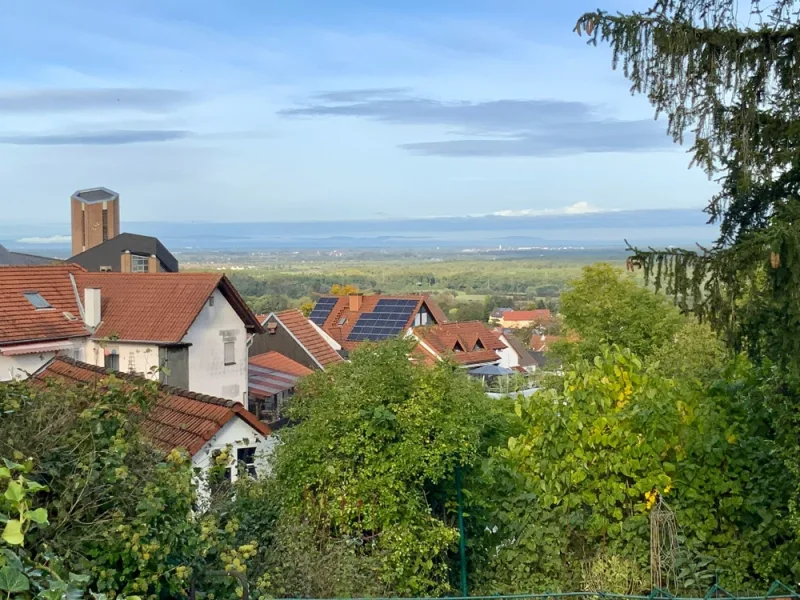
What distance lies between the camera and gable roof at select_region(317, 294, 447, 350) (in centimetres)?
4381

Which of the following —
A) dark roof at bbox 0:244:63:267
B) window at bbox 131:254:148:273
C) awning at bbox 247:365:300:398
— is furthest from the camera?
window at bbox 131:254:148:273

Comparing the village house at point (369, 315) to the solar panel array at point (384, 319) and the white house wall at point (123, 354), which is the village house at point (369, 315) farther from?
the white house wall at point (123, 354)

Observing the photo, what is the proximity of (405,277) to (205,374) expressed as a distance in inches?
3873

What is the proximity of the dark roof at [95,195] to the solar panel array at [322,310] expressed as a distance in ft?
44.9

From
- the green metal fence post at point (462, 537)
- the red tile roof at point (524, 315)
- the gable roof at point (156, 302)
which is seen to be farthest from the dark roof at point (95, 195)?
the red tile roof at point (524, 315)

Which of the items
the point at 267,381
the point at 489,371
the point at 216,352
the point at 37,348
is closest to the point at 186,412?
the point at 37,348

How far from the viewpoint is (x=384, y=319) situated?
144 feet

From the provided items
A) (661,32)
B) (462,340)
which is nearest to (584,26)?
(661,32)

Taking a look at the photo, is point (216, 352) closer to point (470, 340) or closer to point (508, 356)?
point (470, 340)

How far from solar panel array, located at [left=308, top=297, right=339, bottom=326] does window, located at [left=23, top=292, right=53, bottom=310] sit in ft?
85.0

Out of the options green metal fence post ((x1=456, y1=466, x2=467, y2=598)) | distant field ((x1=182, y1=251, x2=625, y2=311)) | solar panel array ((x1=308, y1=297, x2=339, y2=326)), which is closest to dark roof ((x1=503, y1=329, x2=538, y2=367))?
solar panel array ((x1=308, y1=297, x2=339, y2=326))

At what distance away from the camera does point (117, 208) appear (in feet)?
163

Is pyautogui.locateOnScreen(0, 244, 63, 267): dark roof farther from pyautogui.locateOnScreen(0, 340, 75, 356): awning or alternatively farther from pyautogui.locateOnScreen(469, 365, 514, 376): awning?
pyautogui.locateOnScreen(469, 365, 514, 376): awning

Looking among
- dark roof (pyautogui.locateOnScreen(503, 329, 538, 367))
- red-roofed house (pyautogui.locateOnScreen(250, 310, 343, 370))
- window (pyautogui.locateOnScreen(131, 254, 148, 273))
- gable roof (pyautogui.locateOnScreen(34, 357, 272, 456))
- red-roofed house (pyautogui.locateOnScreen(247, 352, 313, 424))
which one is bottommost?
dark roof (pyautogui.locateOnScreen(503, 329, 538, 367))
